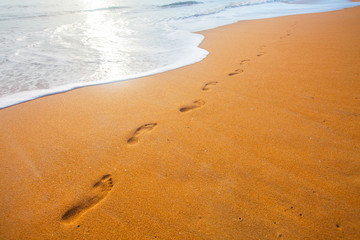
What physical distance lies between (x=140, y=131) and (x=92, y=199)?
0.76 metres

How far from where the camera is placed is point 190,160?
1.59m

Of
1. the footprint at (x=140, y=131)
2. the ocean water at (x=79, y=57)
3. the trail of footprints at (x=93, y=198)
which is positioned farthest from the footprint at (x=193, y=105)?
the ocean water at (x=79, y=57)

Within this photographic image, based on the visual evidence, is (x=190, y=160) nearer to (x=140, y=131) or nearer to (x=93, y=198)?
(x=140, y=131)

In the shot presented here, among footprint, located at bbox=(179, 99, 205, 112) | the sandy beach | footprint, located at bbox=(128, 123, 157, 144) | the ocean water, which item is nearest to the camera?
the sandy beach

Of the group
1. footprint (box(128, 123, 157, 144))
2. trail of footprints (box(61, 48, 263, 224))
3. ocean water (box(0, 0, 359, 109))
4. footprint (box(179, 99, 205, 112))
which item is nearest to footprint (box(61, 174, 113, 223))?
trail of footprints (box(61, 48, 263, 224))

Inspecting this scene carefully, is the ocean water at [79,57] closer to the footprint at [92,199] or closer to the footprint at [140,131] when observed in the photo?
the footprint at [140,131]

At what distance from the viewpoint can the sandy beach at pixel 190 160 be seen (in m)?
1.19

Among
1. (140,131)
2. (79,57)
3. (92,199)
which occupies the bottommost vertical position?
(92,199)

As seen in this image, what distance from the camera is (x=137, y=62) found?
4.07 m

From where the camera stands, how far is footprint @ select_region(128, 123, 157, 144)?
184cm

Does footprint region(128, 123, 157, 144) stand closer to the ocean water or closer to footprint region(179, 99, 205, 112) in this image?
footprint region(179, 99, 205, 112)

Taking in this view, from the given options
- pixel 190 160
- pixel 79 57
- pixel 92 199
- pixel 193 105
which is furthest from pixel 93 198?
pixel 79 57

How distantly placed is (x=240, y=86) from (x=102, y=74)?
7.75 ft

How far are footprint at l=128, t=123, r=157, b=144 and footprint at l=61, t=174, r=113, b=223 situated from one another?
1.36 ft
